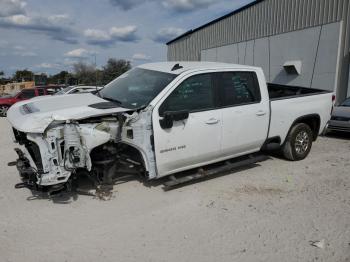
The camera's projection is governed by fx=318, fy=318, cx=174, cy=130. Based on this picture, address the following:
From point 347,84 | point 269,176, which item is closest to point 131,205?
point 269,176

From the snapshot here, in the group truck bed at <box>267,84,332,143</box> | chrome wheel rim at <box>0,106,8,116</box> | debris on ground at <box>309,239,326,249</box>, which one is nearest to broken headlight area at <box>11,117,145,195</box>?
debris on ground at <box>309,239,326,249</box>

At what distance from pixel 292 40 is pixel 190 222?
1303cm

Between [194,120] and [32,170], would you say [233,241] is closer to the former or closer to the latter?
[194,120]

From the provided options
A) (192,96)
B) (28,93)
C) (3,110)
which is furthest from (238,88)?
(3,110)

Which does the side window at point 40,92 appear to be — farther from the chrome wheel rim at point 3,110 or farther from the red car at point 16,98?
the chrome wheel rim at point 3,110

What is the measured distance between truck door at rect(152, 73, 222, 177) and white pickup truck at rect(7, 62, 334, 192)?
1 cm

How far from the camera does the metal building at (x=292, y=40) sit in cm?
1277

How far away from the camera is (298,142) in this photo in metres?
6.67

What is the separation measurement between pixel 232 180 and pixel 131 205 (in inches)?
76.1

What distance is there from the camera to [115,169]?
489 cm

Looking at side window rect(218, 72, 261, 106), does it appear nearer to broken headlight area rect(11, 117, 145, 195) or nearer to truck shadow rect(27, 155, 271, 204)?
truck shadow rect(27, 155, 271, 204)

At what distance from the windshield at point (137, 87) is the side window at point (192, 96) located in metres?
0.22

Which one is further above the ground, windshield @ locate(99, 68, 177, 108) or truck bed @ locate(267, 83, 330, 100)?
windshield @ locate(99, 68, 177, 108)

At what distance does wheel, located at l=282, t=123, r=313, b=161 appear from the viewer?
648cm
